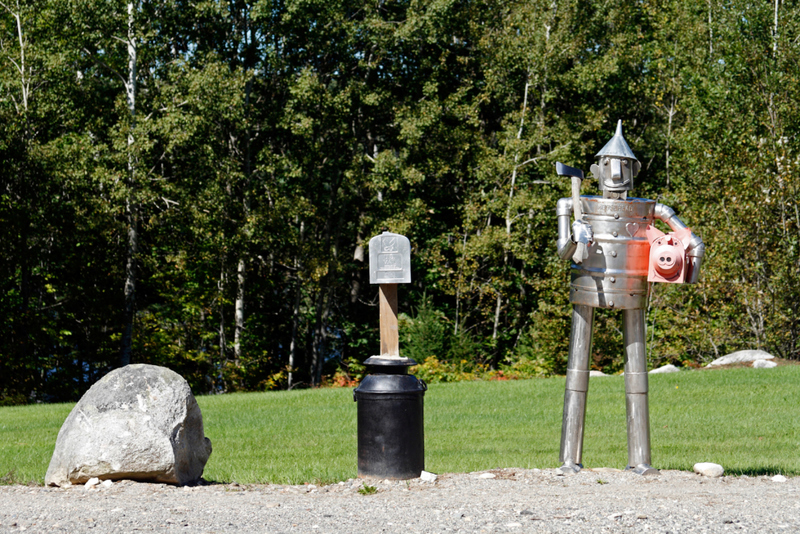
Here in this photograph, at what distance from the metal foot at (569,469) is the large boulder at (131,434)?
2.83m

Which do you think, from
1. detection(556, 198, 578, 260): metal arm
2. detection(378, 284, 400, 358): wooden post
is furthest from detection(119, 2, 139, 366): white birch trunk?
detection(556, 198, 578, 260): metal arm

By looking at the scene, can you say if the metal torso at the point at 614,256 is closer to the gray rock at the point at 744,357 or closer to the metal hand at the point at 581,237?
the metal hand at the point at 581,237

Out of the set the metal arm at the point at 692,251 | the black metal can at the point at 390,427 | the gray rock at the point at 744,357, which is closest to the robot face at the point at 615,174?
the metal arm at the point at 692,251

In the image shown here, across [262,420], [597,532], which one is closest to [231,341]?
[262,420]

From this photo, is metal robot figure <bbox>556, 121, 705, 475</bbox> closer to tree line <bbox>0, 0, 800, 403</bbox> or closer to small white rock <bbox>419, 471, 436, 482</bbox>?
small white rock <bbox>419, 471, 436, 482</bbox>

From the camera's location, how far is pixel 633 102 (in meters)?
24.9

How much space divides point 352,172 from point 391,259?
48.9ft

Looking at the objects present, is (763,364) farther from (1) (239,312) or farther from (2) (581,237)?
(1) (239,312)

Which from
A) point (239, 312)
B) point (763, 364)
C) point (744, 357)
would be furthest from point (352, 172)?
point (763, 364)

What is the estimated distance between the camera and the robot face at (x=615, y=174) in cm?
666

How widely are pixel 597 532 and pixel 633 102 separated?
21.8 metres

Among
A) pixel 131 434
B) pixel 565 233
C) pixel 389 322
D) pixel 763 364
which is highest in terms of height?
pixel 565 233

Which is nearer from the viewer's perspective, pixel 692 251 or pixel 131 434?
pixel 131 434

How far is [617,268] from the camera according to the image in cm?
648
